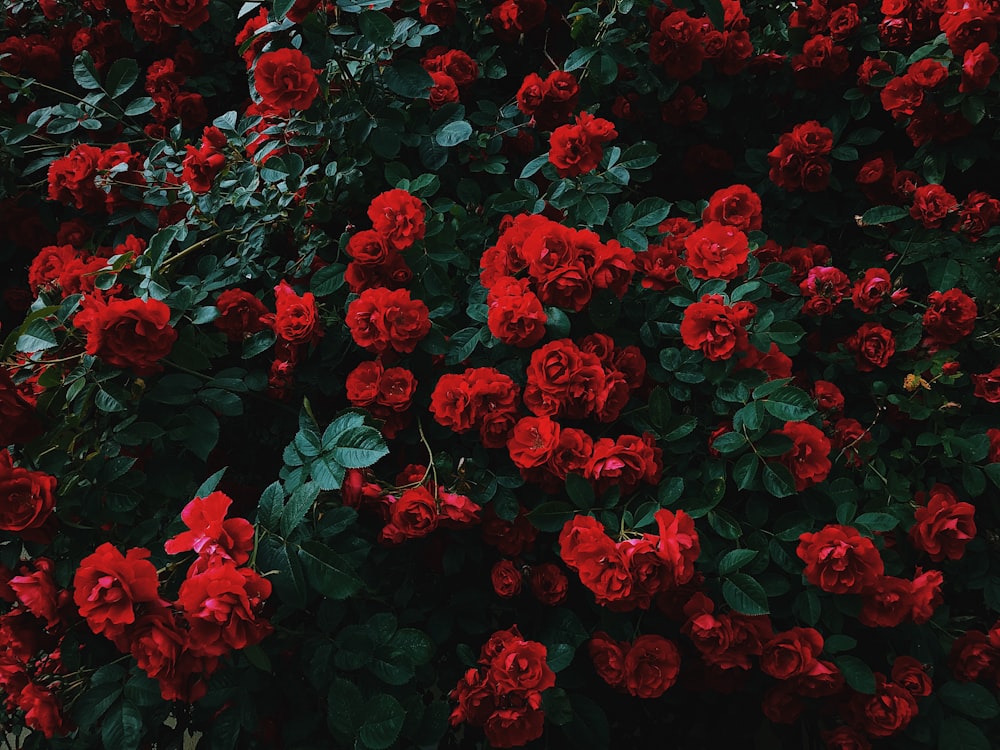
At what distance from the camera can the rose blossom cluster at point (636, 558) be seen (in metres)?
1.08

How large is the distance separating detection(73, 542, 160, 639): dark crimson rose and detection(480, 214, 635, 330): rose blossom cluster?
0.61 metres

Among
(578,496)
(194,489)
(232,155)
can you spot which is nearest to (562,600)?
(578,496)

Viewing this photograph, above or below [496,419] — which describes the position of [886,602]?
below

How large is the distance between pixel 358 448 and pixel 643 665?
558 mm

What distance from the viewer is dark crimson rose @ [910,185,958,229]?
175 centimetres

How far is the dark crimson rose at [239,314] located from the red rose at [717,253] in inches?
31.3

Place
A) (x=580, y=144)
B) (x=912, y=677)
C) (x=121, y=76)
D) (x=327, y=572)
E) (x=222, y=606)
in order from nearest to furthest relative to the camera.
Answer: (x=222, y=606)
(x=327, y=572)
(x=912, y=677)
(x=580, y=144)
(x=121, y=76)

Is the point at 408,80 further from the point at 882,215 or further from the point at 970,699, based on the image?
the point at 970,699

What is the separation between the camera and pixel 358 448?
3.59ft

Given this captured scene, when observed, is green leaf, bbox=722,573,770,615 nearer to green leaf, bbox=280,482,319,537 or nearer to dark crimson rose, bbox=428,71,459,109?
green leaf, bbox=280,482,319,537

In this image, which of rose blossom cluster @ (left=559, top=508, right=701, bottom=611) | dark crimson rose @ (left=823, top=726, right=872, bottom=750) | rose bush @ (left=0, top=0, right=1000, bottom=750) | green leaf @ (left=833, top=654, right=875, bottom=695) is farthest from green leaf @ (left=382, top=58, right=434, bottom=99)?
dark crimson rose @ (left=823, top=726, right=872, bottom=750)

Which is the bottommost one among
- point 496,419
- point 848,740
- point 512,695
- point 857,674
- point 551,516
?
point 848,740

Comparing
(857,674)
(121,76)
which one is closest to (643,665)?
(857,674)

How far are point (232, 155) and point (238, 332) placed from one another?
0.50 meters
